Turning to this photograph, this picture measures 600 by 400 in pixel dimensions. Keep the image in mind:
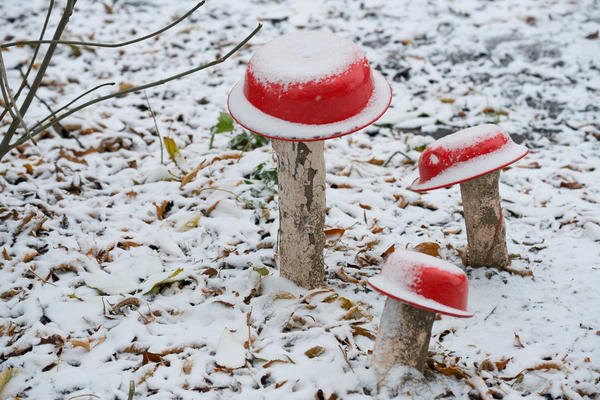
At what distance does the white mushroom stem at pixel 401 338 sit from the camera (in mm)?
1770

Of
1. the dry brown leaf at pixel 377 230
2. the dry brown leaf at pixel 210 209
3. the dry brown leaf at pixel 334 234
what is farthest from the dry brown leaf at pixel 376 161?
the dry brown leaf at pixel 210 209

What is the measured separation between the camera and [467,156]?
205 centimetres

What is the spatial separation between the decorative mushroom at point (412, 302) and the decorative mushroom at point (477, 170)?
0.40m

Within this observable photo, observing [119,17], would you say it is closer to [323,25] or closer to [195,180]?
[323,25]

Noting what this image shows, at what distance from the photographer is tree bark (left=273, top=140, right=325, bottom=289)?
2.09m

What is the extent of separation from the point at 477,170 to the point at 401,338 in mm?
608

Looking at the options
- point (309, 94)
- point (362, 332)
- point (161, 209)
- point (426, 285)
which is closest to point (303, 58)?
point (309, 94)

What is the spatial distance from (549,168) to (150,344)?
2.24 metres

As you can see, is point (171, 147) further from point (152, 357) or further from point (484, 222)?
point (484, 222)

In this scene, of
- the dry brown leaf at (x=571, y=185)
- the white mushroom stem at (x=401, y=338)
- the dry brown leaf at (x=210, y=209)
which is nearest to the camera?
the white mushroom stem at (x=401, y=338)

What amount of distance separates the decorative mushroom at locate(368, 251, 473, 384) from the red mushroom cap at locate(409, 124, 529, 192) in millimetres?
382

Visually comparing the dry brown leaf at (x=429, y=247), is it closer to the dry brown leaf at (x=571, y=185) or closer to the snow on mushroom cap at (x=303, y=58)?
the snow on mushroom cap at (x=303, y=58)

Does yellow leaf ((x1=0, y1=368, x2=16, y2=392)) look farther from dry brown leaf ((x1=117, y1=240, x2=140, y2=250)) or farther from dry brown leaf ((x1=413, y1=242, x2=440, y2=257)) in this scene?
dry brown leaf ((x1=413, y1=242, x2=440, y2=257))

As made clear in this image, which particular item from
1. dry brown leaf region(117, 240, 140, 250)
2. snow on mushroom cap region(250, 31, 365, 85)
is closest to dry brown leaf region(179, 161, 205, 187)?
dry brown leaf region(117, 240, 140, 250)
